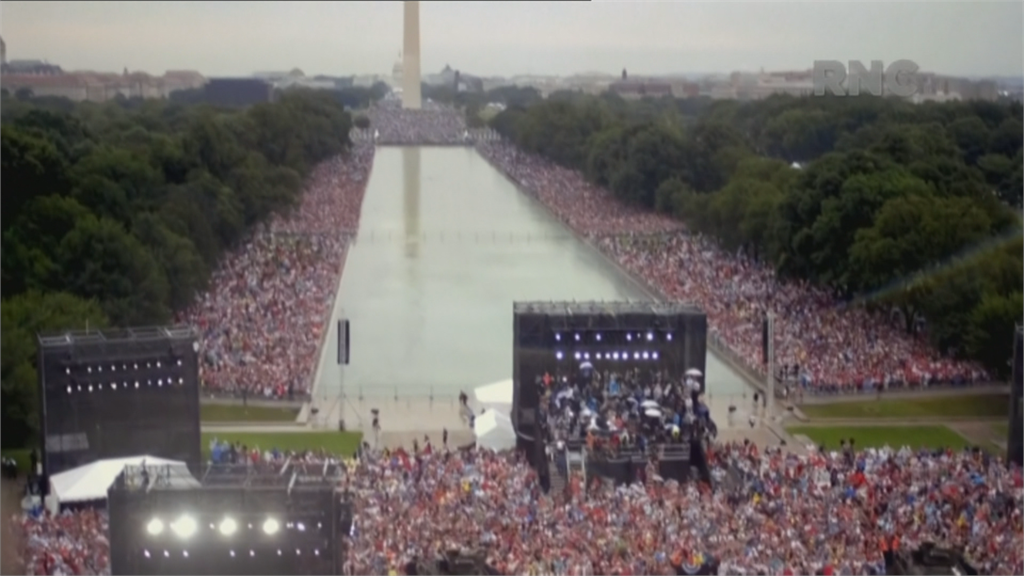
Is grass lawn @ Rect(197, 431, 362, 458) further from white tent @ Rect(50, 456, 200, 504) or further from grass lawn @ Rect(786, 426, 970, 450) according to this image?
grass lawn @ Rect(786, 426, 970, 450)

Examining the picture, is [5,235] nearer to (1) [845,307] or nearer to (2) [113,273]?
(2) [113,273]

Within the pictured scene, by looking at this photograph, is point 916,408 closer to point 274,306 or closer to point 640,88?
point 274,306

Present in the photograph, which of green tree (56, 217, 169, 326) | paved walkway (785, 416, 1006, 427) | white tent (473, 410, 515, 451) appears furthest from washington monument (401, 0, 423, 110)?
white tent (473, 410, 515, 451)

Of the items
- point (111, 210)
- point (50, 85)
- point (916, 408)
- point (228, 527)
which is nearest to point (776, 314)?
point (916, 408)

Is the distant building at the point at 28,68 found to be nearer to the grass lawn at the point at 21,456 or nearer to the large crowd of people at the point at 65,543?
the grass lawn at the point at 21,456

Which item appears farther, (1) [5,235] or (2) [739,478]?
(1) [5,235]

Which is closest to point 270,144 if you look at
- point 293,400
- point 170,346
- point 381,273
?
point 381,273

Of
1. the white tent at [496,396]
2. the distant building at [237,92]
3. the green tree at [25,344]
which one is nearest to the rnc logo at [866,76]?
the white tent at [496,396]
